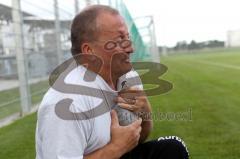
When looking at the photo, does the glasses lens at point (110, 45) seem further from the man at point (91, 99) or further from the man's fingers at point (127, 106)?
the man's fingers at point (127, 106)

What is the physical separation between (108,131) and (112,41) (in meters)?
0.38

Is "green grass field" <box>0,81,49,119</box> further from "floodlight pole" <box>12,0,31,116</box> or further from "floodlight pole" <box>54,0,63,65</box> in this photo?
"floodlight pole" <box>54,0,63,65</box>

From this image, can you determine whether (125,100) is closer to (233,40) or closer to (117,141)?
(117,141)

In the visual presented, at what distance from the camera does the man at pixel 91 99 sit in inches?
80.2

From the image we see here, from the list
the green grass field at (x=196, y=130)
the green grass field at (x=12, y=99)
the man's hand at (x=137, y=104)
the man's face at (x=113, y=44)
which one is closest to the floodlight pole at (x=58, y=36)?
the green grass field at (x=12, y=99)

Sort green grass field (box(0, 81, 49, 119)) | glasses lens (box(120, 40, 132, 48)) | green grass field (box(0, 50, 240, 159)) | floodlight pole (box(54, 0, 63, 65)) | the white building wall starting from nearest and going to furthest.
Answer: glasses lens (box(120, 40, 132, 48)), green grass field (box(0, 50, 240, 159)), green grass field (box(0, 81, 49, 119)), floodlight pole (box(54, 0, 63, 65)), the white building wall

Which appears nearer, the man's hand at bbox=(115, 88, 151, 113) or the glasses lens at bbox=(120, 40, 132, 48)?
the glasses lens at bbox=(120, 40, 132, 48)

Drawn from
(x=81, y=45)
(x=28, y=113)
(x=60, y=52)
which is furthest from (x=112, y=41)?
(x=60, y=52)

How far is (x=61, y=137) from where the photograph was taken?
79.0 inches

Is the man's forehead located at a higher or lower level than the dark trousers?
higher

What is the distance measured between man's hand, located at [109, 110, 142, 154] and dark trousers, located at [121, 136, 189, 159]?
31cm

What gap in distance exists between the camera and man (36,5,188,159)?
204 centimetres

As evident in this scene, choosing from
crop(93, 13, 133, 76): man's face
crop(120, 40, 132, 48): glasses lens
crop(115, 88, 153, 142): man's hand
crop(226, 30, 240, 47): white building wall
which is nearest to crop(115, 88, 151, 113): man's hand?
crop(115, 88, 153, 142): man's hand

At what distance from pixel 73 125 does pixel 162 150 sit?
28.9 inches
